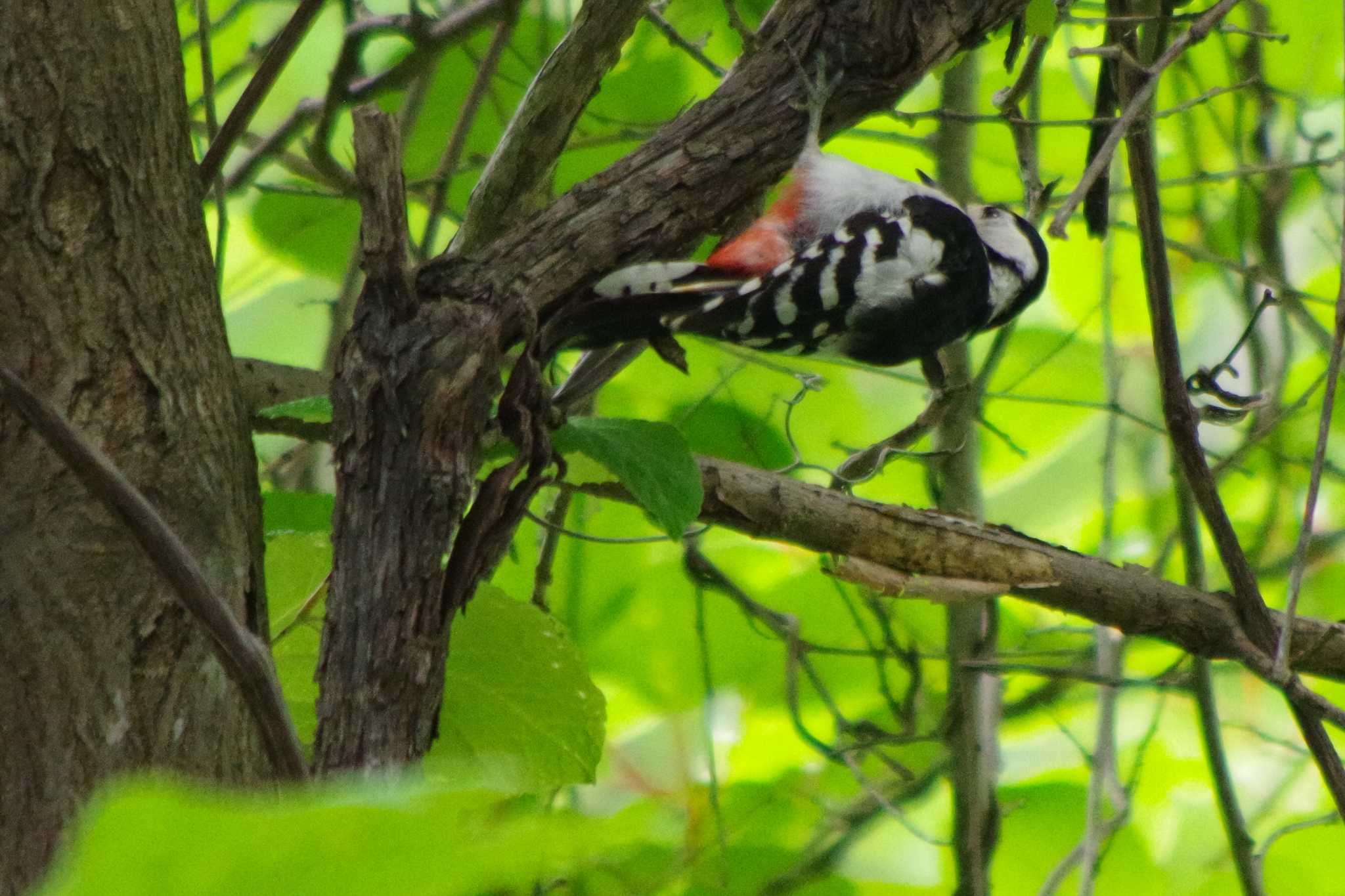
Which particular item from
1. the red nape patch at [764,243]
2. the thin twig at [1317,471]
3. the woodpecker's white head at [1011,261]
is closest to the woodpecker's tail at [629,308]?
the red nape patch at [764,243]

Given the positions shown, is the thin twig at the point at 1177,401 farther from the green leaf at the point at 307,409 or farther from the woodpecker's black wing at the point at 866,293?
the green leaf at the point at 307,409

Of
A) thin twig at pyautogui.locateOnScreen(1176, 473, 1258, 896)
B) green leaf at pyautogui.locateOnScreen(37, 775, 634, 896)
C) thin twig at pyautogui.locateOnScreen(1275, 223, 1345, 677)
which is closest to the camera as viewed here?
green leaf at pyautogui.locateOnScreen(37, 775, 634, 896)

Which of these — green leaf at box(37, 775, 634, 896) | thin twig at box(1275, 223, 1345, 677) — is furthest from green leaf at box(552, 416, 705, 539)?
green leaf at box(37, 775, 634, 896)

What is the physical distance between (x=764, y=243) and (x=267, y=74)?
64 cm

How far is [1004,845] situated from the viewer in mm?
1777

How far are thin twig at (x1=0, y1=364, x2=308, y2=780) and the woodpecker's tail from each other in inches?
16.8

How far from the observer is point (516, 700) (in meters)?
1.06

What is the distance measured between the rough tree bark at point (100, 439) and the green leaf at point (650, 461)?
0.25 meters

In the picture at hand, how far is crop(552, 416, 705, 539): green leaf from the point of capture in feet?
3.06

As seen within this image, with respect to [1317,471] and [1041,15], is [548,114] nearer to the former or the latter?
[1041,15]

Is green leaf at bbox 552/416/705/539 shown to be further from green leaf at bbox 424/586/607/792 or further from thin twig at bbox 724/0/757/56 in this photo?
thin twig at bbox 724/0/757/56

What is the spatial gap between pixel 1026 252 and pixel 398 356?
127 cm

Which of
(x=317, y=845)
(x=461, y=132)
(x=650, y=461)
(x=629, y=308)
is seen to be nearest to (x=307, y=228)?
(x=461, y=132)

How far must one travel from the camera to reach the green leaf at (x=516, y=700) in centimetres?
105
